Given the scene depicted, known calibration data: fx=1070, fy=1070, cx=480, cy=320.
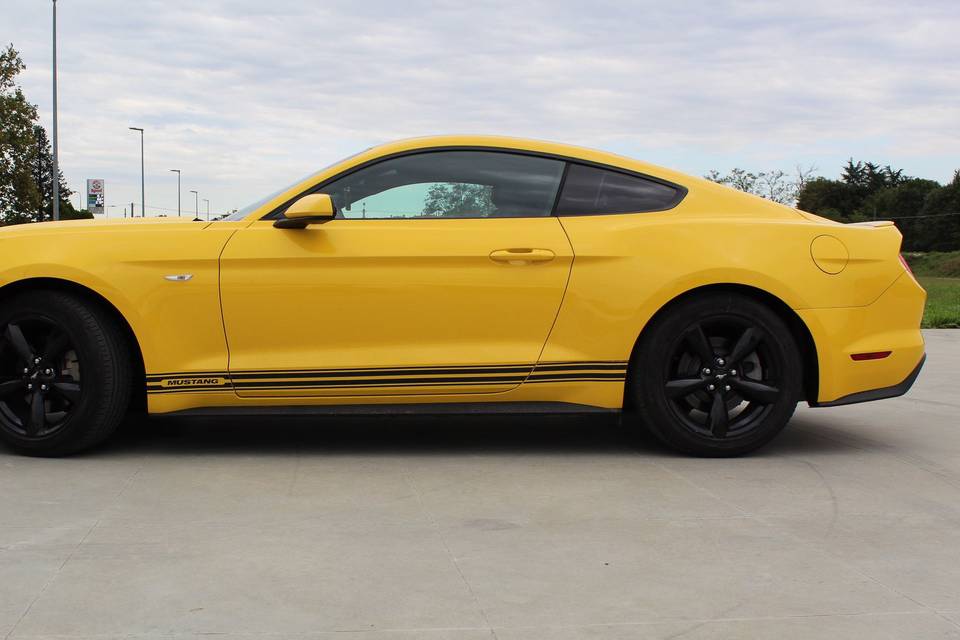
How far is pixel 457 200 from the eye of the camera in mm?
5031

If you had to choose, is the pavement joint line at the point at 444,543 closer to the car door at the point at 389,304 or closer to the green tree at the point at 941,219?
the car door at the point at 389,304

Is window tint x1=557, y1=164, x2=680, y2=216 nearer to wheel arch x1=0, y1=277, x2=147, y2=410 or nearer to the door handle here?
the door handle

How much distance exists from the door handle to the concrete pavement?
0.93 meters

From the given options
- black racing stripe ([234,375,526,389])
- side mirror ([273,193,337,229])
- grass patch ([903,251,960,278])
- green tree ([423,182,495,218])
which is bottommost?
grass patch ([903,251,960,278])

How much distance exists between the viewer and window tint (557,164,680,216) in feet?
16.6

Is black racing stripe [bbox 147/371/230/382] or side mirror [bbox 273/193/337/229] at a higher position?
side mirror [bbox 273/193/337/229]

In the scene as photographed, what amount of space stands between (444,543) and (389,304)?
152 centimetres

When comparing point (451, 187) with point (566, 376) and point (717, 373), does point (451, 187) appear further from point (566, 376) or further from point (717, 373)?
point (717, 373)

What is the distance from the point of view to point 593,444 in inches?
214

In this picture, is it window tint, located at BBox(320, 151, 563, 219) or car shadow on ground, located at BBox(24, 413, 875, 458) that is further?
car shadow on ground, located at BBox(24, 413, 875, 458)

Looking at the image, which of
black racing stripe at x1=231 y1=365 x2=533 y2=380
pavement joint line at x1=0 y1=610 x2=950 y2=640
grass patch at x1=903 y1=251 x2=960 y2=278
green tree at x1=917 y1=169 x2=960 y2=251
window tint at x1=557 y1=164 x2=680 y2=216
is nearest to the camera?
pavement joint line at x1=0 y1=610 x2=950 y2=640

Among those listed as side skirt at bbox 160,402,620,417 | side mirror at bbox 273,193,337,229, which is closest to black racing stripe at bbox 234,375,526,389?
side skirt at bbox 160,402,620,417

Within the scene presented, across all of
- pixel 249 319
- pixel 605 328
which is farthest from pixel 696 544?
pixel 249 319

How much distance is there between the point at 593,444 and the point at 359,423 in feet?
4.48
